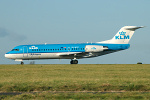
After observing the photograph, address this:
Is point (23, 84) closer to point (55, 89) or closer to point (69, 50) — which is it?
point (55, 89)

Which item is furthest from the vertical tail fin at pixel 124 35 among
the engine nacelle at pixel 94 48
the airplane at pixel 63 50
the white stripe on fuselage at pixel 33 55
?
the white stripe on fuselage at pixel 33 55

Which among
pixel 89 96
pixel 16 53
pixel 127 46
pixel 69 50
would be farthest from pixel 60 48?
pixel 89 96

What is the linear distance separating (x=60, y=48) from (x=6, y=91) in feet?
117

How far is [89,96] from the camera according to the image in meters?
14.3

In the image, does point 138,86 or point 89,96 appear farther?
point 138,86

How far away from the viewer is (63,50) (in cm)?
5356

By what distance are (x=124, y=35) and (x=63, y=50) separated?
38.5ft

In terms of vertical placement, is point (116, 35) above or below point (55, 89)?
above

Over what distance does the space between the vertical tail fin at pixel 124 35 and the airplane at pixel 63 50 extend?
2.10ft

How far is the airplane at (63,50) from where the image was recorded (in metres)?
53.2

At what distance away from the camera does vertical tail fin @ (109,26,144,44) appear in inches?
2183

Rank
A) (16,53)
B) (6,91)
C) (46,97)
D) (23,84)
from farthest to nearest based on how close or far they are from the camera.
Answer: (16,53) < (23,84) < (6,91) < (46,97)

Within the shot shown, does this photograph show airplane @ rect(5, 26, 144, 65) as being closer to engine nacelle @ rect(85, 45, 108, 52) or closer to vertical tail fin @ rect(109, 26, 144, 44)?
engine nacelle @ rect(85, 45, 108, 52)

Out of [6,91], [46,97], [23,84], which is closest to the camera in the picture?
[46,97]
